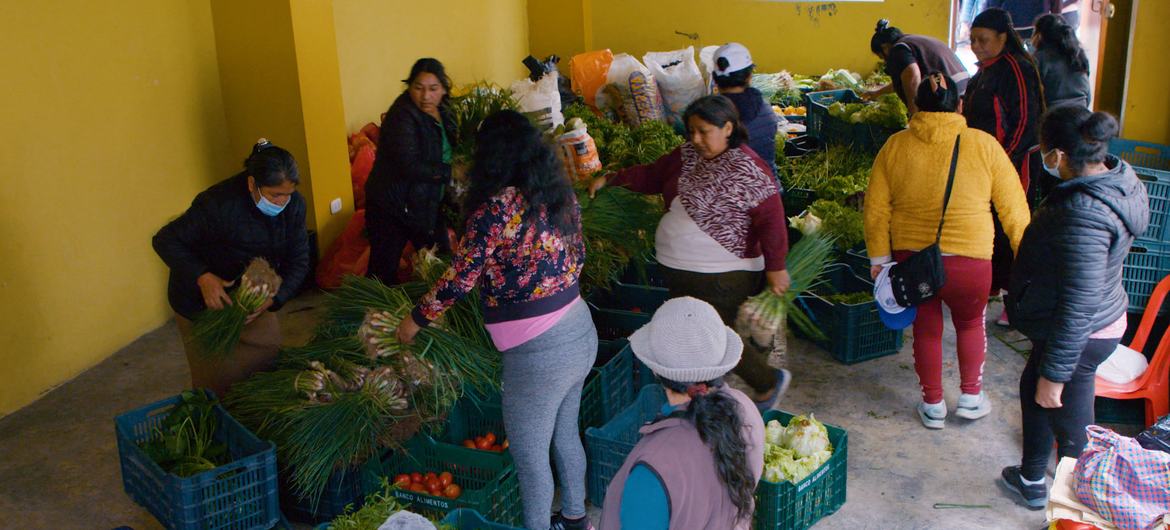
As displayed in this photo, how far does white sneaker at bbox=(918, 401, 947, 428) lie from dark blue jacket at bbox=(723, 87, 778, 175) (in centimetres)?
113

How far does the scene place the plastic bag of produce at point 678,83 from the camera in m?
7.72

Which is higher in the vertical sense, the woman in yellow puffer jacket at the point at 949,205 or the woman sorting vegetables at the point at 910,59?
the woman sorting vegetables at the point at 910,59

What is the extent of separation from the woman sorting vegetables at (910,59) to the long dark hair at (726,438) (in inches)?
150

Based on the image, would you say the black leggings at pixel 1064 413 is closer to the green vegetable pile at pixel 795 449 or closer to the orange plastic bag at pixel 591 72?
the green vegetable pile at pixel 795 449

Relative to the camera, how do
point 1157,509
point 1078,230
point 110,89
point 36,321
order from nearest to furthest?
point 1157,509 < point 1078,230 < point 36,321 < point 110,89

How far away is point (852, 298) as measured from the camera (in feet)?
15.7

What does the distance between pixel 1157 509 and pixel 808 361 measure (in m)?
2.38

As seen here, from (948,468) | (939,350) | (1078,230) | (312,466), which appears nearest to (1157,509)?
(1078,230)

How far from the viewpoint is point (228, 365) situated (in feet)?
11.8

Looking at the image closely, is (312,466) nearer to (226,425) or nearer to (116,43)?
(226,425)

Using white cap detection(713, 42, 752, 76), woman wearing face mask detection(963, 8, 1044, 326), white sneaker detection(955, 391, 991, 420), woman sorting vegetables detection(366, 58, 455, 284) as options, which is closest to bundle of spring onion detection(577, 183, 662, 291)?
white cap detection(713, 42, 752, 76)

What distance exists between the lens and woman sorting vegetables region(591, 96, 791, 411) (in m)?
3.49

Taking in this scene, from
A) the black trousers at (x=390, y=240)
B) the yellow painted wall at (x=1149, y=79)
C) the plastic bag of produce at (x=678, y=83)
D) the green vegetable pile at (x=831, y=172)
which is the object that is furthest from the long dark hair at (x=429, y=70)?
the plastic bag of produce at (x=678, y=83)

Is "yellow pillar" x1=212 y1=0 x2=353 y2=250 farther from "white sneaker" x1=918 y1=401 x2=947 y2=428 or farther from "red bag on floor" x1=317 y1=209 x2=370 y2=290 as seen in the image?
"white sneaker" x1=918 y1=401 x2=947 y2=428
